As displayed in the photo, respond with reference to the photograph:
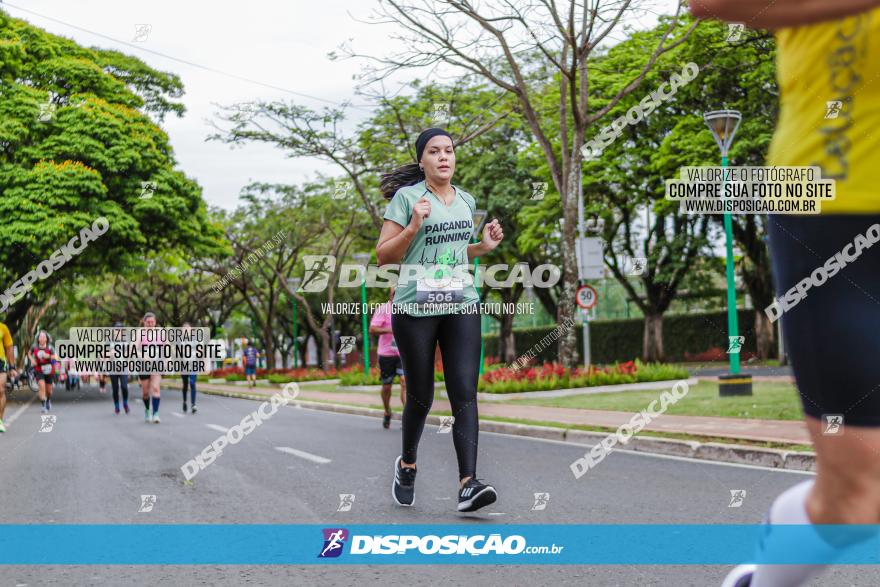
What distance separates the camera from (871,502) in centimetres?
161

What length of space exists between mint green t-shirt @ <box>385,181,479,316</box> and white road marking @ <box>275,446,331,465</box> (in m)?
4.30

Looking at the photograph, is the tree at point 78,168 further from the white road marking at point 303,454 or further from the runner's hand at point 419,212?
the runner's hand at point 419,212

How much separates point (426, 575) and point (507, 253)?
32257mm

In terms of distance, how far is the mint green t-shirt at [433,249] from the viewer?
13.8ft

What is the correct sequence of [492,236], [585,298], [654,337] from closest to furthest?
1. [492,236]
2. [585,298]
3. [654,337]

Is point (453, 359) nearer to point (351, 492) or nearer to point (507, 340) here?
point (351, 492)

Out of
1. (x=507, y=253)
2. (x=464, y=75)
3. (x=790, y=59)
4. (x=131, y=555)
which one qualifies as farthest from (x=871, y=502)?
(x=507, y=253)

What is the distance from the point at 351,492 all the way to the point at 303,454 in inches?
112

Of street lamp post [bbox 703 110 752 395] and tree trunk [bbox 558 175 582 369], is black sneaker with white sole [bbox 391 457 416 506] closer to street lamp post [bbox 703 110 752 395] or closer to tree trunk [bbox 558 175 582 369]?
street lamp post [bbox 703 110 752 395]

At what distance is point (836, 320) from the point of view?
5.16 feet

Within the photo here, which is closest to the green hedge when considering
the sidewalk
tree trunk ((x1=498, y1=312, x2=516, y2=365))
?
tree trunk ((x1=498, y1=312, x2=516, y2=365))

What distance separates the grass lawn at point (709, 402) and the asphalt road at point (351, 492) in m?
2.65

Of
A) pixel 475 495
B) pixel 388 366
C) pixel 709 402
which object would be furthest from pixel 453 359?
pixel 709 402

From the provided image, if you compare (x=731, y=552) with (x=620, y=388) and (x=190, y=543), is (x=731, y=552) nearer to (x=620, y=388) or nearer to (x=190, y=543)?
(x=190, y=543)
